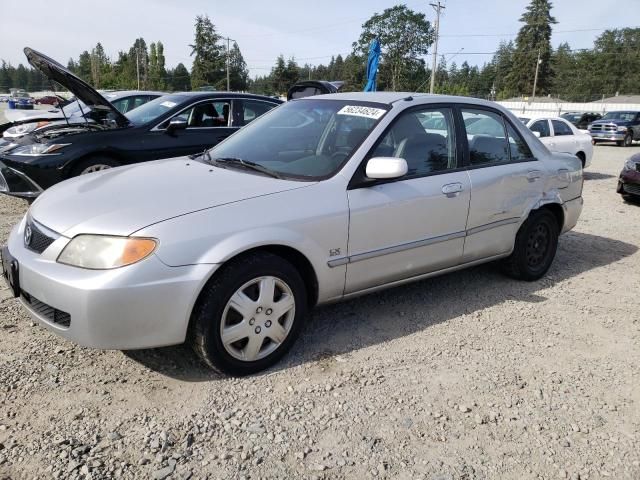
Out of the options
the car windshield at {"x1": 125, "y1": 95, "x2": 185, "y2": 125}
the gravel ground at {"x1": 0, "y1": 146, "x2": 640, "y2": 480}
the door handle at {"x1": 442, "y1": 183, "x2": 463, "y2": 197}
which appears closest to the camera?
the gravel ground at {"x1": 0, "y1": 146, "x2": 640, "y2": 480}

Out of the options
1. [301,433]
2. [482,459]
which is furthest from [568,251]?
[301,433]

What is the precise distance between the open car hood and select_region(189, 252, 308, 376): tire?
428cm

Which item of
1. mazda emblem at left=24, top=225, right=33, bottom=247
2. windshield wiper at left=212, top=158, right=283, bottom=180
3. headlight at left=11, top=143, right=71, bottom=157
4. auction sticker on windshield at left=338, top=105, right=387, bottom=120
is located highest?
auction sticker on windshield at left=338, top=105, right=387, bottom=120

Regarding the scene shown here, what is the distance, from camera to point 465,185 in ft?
12.7

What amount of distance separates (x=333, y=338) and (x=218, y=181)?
130cm

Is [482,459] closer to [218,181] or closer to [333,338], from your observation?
[333,338]

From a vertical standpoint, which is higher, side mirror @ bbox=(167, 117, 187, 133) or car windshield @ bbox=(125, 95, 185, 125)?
car windshield @ bbox=(125, 95, 185, 125)

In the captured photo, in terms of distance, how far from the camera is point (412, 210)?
11.6ft

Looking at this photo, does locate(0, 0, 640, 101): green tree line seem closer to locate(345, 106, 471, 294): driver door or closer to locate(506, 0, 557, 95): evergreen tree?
locate(506, 0, 557, 95): evergreen tree

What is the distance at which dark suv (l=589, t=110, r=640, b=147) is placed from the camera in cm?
2345

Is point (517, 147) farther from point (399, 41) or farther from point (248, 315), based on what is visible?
point (399, 41)

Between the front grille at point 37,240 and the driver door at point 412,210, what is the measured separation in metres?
1.71

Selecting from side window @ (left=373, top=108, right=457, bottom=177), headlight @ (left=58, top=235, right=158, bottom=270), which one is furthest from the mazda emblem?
side window @ (left=373, top=108, right=457, bottom=177)

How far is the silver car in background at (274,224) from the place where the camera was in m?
2.59
